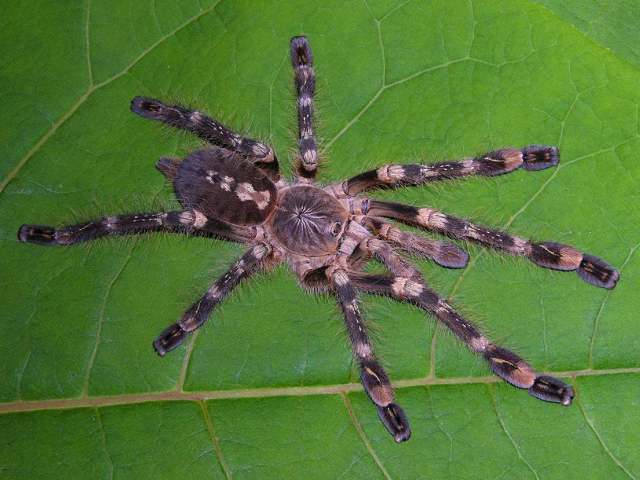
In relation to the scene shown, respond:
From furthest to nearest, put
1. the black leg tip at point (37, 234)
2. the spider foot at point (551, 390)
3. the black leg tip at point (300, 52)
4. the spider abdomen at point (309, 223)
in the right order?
the spider abdomen at point (309, 223) < the black leg tip at point (300, 52) < the black leg tip at point (37, 234) < the spider foot at point (551, 390)

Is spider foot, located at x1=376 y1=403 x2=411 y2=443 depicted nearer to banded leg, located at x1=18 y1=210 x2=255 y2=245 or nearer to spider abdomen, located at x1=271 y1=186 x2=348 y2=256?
spider abdomen, located at x1=271 y1=186 x2=348 y2=256

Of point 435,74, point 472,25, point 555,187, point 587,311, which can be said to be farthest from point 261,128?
point 587,311

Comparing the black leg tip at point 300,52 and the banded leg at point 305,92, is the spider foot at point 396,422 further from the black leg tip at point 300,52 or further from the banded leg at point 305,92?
the black leg tip at point 300,52

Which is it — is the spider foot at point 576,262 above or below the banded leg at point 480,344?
above

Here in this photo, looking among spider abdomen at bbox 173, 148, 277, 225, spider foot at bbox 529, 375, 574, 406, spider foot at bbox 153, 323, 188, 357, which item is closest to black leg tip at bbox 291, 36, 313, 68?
spider abdomen at bbox 173, 148, 277, 225

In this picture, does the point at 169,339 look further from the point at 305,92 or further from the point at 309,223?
the point at 305,92

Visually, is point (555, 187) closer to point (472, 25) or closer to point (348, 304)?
point (472, 25)

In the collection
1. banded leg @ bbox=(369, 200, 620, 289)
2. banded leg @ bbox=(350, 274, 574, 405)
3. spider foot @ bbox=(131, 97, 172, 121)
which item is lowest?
banded leg @ bbox=(350, 274, 574, 405)

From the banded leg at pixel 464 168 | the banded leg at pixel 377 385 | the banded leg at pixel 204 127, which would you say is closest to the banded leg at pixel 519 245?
the banded leg at pixel 464 168
